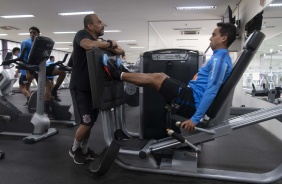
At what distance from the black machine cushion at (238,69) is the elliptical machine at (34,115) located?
2.07m

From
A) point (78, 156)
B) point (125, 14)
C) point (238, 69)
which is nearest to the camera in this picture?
point (238, 69)

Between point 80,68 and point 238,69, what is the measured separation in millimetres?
1330

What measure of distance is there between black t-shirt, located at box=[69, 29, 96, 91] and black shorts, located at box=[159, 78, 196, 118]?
699mm

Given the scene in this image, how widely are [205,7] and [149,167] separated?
581 cm

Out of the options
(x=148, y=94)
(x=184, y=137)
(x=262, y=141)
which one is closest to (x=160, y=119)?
(x=148, y=94)

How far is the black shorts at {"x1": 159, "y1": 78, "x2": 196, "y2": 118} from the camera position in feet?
6.21

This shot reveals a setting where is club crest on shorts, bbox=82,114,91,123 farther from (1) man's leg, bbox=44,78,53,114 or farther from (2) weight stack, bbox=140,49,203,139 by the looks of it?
(1) man's leg, bbox=44,78,53,114

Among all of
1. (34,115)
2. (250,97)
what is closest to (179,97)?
(34,115)

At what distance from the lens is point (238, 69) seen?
1712 millimetres

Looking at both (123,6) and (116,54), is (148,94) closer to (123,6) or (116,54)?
(116,54)

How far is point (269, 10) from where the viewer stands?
413cm

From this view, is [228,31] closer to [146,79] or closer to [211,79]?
[211,79]

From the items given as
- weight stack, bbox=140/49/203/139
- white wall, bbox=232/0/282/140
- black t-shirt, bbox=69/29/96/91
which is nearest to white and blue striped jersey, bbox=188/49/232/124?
weight stack, bbox=140/49/203/139

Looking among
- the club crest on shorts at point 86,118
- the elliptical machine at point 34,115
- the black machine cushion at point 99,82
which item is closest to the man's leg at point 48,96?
the elliptical machine at point 34,115
